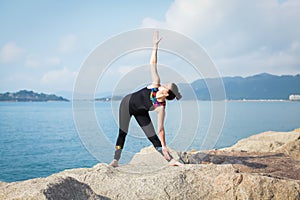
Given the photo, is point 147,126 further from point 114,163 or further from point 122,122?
point 114,163

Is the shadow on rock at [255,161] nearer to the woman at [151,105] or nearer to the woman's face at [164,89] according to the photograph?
the woman at [151,105]

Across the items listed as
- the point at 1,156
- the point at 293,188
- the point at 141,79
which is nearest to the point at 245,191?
the point at 293,188

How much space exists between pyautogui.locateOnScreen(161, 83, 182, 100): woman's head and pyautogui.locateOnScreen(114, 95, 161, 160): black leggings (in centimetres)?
68

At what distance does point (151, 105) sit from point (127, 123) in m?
0.81

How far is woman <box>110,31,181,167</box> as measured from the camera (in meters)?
6.25

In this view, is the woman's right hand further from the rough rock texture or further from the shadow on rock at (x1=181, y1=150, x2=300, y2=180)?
the shadow on rock at (x1=181, y1=150, x2=300, y2=180)

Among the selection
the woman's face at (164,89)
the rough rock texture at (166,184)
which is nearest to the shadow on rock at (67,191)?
the rough rock texture at (166,184)

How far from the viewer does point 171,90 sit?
20.1ft

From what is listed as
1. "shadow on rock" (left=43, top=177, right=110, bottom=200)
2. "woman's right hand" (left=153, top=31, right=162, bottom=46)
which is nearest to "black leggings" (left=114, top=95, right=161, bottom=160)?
"woman's right hand" (left=153, top=31, right=162, bottom=46)

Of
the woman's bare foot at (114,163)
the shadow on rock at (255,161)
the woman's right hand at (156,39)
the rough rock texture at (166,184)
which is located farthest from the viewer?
the shadow on rock at (255,161)

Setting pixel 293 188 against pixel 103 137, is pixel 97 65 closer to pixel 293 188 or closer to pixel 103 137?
pixel 103 137

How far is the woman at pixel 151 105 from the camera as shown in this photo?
625 centimetres

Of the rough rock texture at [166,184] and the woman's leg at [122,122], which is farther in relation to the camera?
the woman's leg at [122,122]

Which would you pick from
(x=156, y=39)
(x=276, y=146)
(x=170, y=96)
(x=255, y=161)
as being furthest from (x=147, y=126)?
(x=276, y=146)
